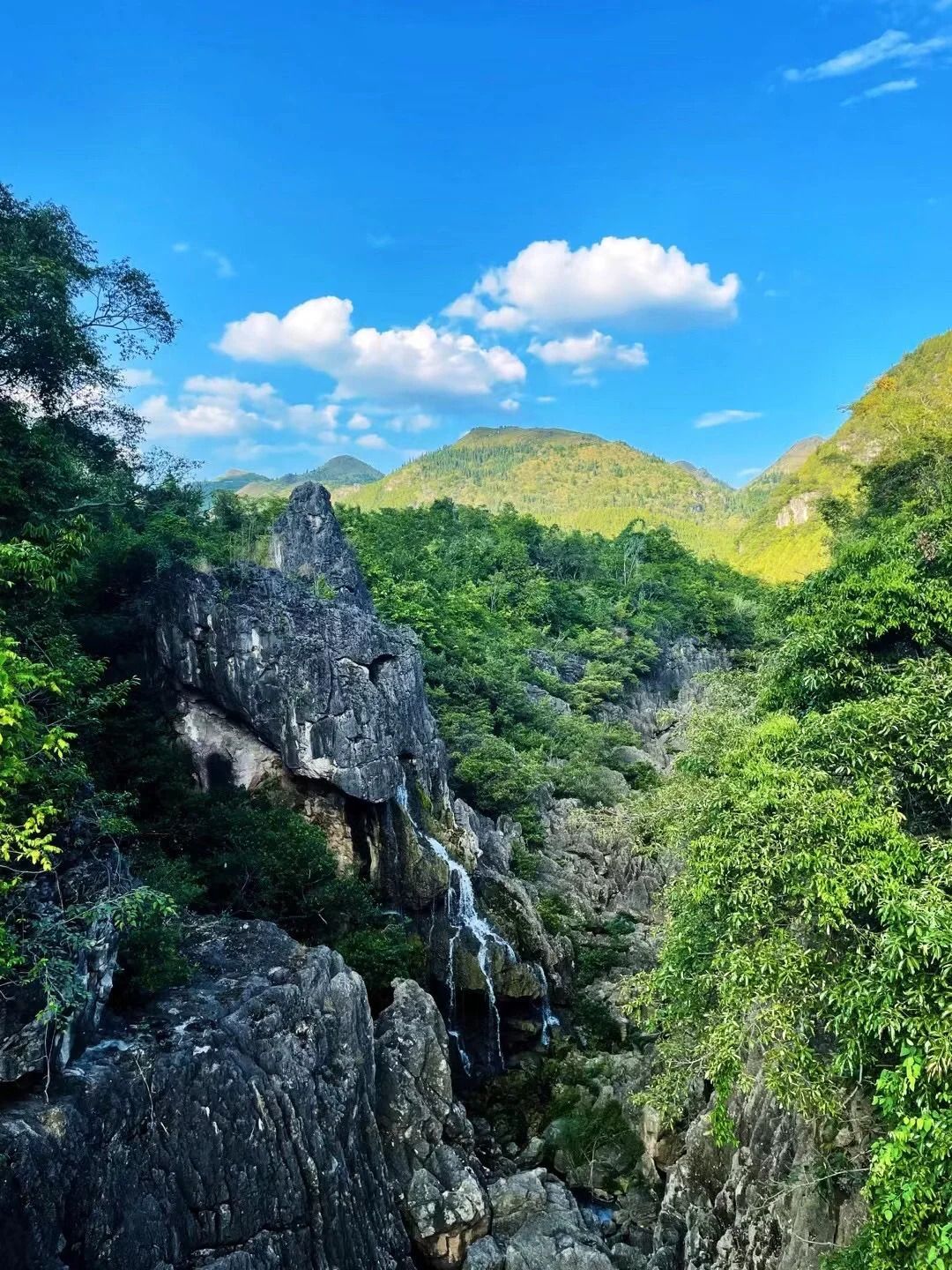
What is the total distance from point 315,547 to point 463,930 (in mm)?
13472

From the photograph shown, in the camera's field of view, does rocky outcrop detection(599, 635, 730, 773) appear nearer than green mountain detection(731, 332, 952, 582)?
No

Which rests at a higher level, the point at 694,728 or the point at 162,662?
the point at 162,662

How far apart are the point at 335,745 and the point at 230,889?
12.9 ft

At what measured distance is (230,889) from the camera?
14.8 metres

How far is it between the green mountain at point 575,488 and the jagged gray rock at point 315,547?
8990 centimetres

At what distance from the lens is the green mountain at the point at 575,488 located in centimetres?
12512

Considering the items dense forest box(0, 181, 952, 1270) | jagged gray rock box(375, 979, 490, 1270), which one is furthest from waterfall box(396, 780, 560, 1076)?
jagged gray rock box(375, 979, 490, 1270)

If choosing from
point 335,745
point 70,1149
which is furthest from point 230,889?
point 70,1149

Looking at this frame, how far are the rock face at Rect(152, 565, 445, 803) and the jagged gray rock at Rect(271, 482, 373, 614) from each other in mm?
6140

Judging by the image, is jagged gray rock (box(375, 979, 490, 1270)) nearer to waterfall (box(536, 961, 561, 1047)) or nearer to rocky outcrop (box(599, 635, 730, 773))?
waterfall (box(536, 961, 561, 1047))

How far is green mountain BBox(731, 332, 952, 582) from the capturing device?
99.8 ft

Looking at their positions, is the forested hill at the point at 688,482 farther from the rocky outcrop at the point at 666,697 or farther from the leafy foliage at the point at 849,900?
the leafy foliage at the point at 849,900

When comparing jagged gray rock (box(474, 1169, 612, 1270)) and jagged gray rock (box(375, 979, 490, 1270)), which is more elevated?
jagged gray rock (box(375, 979, 490, 1270))

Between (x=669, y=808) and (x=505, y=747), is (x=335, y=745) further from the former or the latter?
(x=505, y=747)
